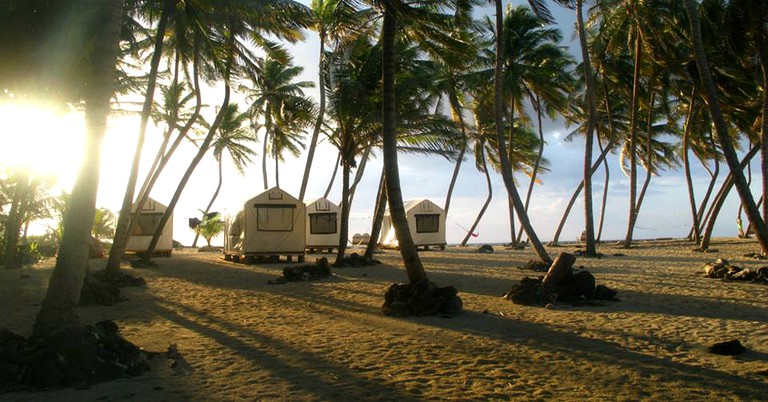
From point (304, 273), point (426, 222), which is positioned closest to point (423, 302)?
point (304, 273)

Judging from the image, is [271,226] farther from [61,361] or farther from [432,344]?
[61,361]

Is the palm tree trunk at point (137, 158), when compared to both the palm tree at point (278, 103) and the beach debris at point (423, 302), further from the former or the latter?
the beach debris at point (423, 302)

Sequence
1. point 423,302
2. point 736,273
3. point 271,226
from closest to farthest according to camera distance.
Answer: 1. point 423,302
2. point 736,273
3. point 271,226

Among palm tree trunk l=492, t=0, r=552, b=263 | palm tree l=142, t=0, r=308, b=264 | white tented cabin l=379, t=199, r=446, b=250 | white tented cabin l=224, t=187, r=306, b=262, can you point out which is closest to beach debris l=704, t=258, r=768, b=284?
palm tree trunk l=492, t=0, r=552, b=263

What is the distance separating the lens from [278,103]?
57.3 ft

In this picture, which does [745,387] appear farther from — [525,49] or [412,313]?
[525,49]

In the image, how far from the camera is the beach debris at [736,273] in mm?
10427

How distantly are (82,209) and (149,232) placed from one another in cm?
1907

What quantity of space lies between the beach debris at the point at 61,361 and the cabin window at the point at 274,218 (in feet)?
44.6

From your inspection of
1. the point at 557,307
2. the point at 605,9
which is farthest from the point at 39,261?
the point at 605,9

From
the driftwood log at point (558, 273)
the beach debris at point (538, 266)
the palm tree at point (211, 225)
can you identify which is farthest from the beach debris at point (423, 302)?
the palm tree at point (211, 225)

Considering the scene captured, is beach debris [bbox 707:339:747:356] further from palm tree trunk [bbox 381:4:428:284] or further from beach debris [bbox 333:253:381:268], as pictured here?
beach debris [bbox 333:253:381:268]

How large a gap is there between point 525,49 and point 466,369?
67.4 ft

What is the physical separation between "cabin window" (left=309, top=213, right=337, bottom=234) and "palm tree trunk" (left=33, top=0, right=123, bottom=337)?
69.9 ft
